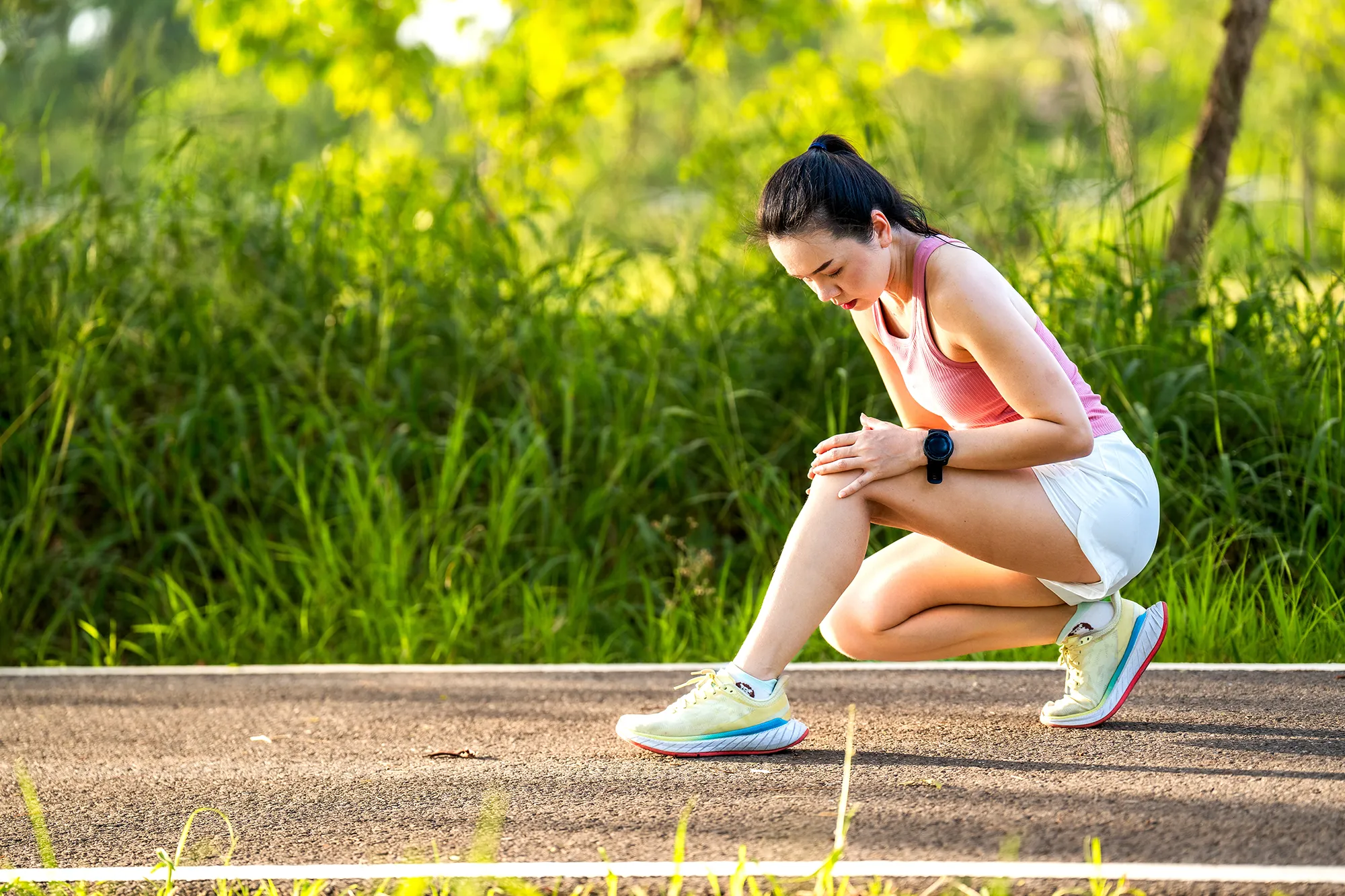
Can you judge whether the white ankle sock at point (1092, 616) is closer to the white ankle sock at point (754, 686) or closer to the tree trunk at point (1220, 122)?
the white ankle sock at point (754, 686)

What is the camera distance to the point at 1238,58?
6.42 meters

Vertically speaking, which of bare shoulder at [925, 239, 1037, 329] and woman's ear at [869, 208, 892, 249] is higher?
woman's ear at [869, 208, 892, 249]

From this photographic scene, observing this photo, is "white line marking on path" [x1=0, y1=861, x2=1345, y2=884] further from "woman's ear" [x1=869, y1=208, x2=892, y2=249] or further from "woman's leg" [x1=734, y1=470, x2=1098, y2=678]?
"woman's ear" [x1=869, y1=208, x2=892, y2=249]

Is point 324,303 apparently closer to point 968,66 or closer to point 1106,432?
point 1106,432

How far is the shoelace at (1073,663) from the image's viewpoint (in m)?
3.34

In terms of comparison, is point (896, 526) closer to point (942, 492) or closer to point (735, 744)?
point (942, 492)

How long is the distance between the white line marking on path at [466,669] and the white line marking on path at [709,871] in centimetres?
196

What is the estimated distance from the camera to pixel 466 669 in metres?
4.76

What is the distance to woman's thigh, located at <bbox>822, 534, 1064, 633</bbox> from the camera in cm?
332

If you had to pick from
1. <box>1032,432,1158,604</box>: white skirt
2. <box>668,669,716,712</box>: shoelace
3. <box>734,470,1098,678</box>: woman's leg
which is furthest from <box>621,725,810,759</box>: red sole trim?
<box>1032,432,1158,604</box>: white skirt

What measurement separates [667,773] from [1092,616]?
1.15m

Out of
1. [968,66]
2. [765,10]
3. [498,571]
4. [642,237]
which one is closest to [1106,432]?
[498,571]

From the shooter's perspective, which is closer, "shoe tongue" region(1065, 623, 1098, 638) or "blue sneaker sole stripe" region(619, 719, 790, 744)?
"blue sneaker sole stripe" region(619, 719, 790, 744)

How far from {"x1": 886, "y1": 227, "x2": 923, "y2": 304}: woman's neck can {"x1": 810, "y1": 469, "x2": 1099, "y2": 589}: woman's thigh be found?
466mm
